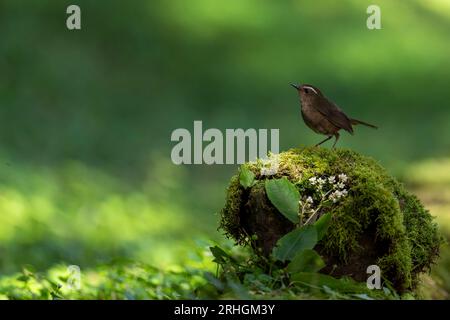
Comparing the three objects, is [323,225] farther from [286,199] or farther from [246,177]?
[246,177]

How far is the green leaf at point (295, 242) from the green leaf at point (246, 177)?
17.8 inches

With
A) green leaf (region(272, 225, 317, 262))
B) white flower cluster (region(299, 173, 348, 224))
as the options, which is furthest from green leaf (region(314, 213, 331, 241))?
white flower cluster (region(299, 173, 348, 224))

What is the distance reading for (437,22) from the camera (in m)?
14.0

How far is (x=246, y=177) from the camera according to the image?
5.26 metres

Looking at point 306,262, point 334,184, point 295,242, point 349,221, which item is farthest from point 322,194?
point 306,262

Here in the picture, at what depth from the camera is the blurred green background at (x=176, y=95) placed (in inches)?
Answer: 363

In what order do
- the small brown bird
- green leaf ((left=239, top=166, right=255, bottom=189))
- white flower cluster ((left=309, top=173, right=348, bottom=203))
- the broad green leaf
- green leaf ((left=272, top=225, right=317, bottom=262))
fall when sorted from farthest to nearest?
the small brown bird < green leaf ((left=239, top=166, right=255, bottom=189)) < white flower cluster ((left=309, top=173, right=348, bottom=203)) < green leaf ((left=272, top=225, right=317, bottom=262)) < the broad green leaf

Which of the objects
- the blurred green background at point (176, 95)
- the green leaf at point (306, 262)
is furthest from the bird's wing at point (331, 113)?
the blurred green background at point (176, 95)

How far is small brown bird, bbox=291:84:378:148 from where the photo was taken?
5727mm

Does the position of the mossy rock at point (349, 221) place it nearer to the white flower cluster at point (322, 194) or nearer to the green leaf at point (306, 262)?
the white flower cluster at point (322, 194)

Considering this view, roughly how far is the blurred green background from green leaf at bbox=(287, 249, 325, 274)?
11.5 feet

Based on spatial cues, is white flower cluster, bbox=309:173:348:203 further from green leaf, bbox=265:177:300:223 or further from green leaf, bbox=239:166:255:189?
green leaf, bbox=239:166:255:189

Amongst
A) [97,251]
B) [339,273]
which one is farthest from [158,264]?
[339,273]

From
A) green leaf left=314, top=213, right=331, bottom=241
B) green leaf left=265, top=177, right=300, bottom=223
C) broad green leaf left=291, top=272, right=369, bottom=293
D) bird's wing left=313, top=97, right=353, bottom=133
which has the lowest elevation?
broad green leaf left=291, top=272, right=369, bottom=293
